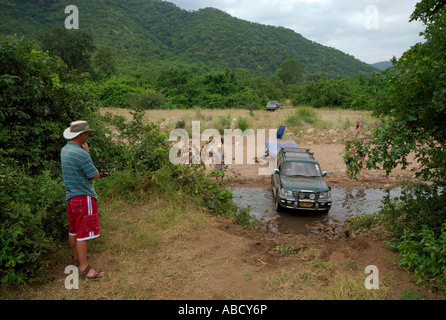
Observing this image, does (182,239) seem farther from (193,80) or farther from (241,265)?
(193,80)

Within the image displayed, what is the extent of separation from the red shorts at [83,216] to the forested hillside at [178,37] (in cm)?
5019

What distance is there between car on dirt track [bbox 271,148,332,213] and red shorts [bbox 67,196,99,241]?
5.60m

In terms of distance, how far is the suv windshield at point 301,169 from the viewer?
370 inches

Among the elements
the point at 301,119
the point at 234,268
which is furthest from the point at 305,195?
the point at 301,119

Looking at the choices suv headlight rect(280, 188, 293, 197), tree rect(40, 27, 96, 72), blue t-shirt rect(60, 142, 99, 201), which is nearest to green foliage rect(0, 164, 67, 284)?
blue t-shirt rect(60, 142, 99, 201)

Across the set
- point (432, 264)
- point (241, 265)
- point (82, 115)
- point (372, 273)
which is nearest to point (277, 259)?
point (241, 265)

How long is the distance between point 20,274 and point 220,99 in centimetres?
3233

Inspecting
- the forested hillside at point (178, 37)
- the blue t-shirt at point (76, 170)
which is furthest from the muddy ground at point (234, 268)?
the forested hillside at point (178, 37)

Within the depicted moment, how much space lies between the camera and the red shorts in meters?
3.96

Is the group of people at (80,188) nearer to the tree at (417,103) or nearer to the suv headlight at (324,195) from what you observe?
the tree at (417,103)

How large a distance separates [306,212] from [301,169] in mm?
1362

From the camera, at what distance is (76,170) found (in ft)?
12.8

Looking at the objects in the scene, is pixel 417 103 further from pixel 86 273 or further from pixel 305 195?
pixel 86 273

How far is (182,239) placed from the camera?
5242 mm
